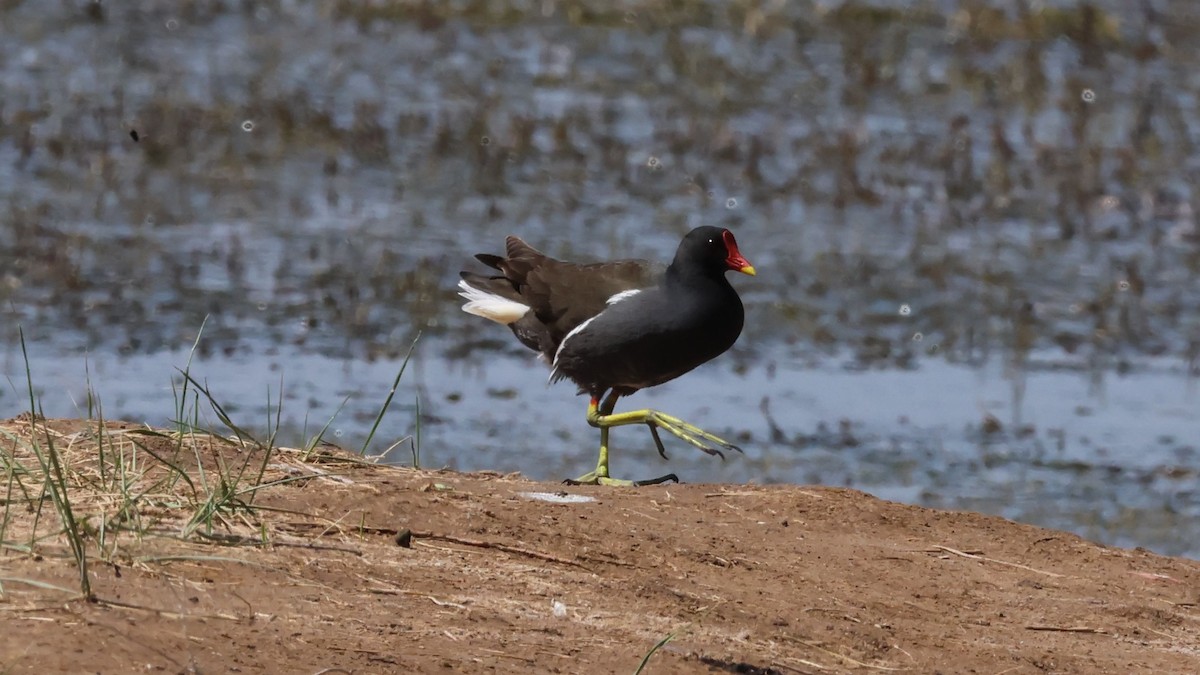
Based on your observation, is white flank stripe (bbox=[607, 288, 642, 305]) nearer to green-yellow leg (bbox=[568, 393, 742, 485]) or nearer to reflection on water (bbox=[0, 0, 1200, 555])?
green-yellow leg (bbox=[568, 393, 742, 485])

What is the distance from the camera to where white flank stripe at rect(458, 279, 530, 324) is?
299 inches

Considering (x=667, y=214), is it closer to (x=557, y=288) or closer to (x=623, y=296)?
(x=557, y=288)

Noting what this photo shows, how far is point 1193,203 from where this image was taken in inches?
489

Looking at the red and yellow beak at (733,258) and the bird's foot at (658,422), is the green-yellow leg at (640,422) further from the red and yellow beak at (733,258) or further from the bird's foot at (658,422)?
the red and yellow beak at (733,258)

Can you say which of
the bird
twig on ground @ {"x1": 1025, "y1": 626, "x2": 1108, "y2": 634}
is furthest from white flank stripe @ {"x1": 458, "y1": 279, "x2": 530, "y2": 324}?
twig on ground @ {"x1": 1025, "y1": 626, "x2": 1108, "y2": 634}

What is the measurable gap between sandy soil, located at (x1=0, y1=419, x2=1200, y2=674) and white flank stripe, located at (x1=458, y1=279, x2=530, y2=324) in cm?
154

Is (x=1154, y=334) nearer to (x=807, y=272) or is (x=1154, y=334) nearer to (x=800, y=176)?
(x=807, y=272)

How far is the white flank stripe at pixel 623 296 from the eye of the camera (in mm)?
7078

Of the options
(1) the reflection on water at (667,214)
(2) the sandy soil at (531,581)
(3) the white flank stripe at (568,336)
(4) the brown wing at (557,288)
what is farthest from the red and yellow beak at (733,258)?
(1) the reflection on water at (667,214)

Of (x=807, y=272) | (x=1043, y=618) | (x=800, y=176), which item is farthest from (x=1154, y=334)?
(x=1043, y=618)

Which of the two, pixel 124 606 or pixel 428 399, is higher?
pixel 124 606

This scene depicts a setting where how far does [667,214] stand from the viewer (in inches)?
462

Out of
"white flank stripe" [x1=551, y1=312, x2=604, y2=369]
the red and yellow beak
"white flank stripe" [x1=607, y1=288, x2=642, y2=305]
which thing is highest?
the red and yellow beak

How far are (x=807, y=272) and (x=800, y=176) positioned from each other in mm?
1837
